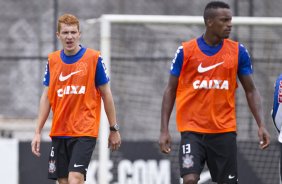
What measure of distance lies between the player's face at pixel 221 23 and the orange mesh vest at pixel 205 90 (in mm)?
204

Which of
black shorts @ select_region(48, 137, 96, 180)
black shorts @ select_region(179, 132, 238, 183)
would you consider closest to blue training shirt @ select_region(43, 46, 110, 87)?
black shorts @ select_region(48, 137, 96, 180)

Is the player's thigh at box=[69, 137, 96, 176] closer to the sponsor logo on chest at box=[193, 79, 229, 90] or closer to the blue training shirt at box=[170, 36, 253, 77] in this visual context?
the blue training shirt at box=[170, 36, 253, 77]

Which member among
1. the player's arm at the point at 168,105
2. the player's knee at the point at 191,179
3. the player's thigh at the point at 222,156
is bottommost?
the player's knee at the point at 191,179

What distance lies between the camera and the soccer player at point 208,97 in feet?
28.4

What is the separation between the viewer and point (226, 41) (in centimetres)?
888

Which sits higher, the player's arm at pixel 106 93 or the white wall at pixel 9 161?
the player's arm at pixel 106 93

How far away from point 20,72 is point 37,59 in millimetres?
365

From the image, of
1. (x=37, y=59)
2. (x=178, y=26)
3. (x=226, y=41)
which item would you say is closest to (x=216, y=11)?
(x=226, y=41)

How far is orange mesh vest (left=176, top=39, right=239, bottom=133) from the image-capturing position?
28.4 ft

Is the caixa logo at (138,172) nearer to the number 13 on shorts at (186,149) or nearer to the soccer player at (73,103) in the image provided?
the soccer player at (73,103)

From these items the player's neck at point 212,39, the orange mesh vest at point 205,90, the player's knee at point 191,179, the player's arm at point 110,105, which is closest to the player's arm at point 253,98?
the orange mesh vest at point 205,90

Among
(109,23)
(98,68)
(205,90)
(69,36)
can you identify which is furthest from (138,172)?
(205,90)

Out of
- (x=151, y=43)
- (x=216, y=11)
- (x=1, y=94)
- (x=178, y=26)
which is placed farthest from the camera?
(x=1, y=94)

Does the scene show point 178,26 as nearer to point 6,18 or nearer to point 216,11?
point 216,11
